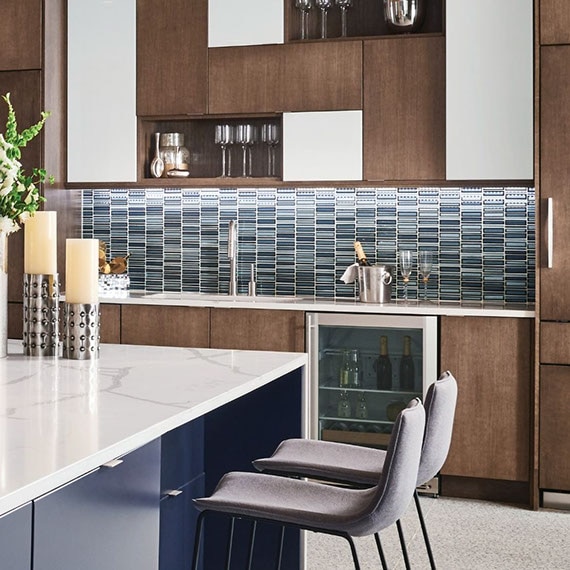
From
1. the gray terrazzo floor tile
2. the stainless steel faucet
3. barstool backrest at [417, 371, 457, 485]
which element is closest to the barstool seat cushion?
barstool backrest at [417, 371, 457, 485]

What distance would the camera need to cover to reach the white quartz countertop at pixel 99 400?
1.45 meters

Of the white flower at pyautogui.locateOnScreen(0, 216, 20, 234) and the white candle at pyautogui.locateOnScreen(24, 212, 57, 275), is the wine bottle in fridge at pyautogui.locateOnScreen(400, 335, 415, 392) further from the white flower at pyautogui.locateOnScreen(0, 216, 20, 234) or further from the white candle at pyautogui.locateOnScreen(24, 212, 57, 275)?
the white flower at pyautogui.locateOnScreen(0, 216, 20, 234)

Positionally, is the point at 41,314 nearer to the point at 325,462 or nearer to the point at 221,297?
the point at 325,462

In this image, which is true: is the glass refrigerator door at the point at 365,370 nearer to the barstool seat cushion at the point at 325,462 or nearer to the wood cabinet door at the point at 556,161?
the wood cabinet door at the point at 556,161

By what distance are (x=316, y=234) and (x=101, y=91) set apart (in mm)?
1424

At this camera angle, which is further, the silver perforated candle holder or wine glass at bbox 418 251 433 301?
wine glass at bbox 418 251 433 301

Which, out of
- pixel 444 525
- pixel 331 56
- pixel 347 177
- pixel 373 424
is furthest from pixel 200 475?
pixel 331 56

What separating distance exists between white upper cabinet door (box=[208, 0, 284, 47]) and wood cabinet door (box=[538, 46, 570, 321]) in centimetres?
140

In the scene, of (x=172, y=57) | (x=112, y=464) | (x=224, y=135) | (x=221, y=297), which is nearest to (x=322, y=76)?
(x=224, y=135)

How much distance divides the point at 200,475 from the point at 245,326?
6.02 ft

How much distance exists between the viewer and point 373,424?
4371 mm

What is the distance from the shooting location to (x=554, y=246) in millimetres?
4086

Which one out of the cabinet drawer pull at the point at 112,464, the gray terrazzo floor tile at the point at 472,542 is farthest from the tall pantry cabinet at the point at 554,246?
the cabinet drawer pull at the point at 112,464

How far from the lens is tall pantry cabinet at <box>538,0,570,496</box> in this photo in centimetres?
404
